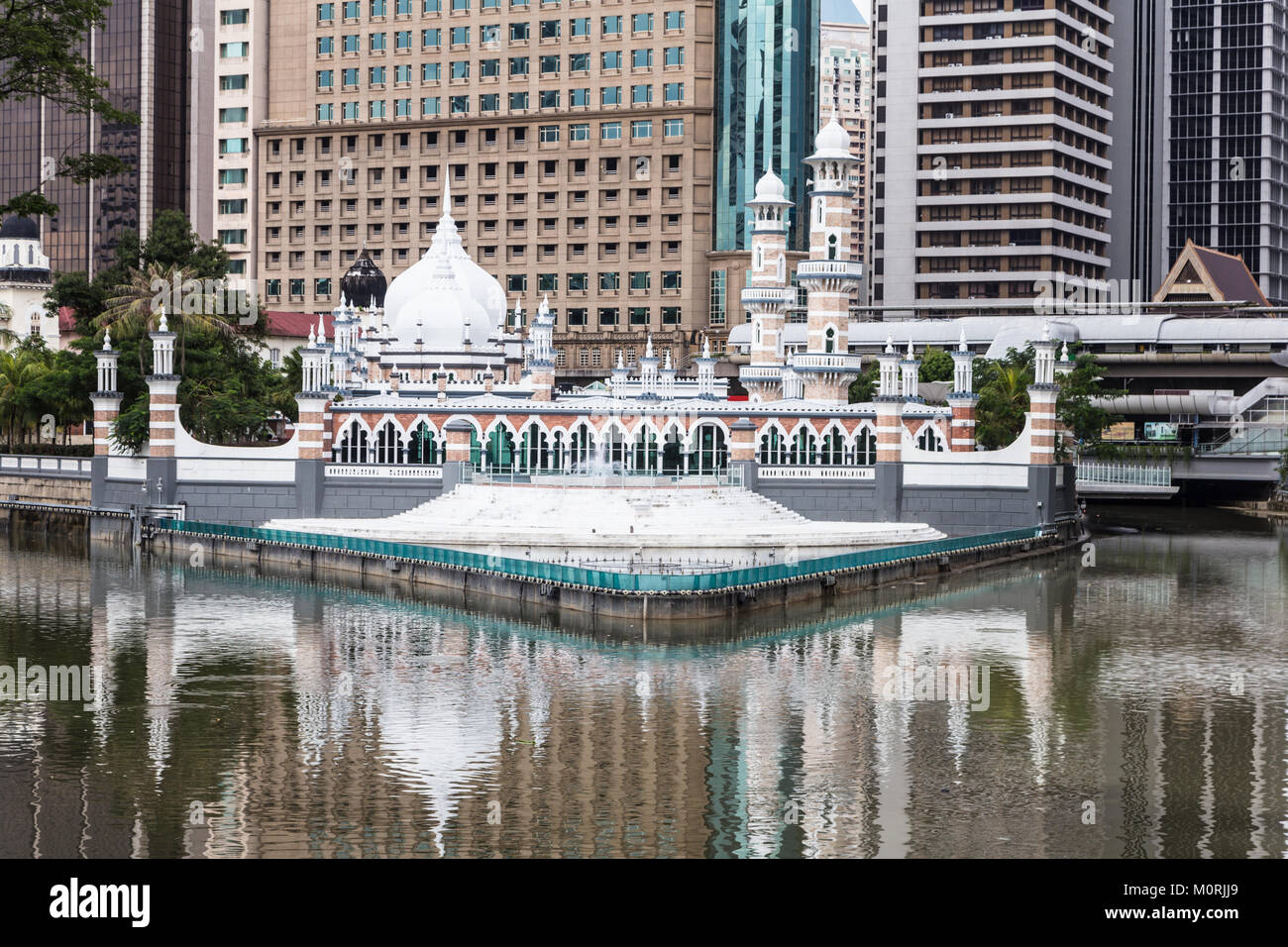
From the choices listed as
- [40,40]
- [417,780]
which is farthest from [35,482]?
[417,780]

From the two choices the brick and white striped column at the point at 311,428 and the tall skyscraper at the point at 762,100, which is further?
the tall skyscraper at the point at 762,100

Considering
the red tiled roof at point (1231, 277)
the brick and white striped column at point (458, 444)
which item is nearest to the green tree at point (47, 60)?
the brick and white striped column at point (458, 444)

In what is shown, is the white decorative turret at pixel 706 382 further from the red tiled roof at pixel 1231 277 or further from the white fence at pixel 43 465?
the red tiled roof at pixel 1231 277

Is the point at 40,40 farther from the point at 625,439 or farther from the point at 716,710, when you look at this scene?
the point at 625,439

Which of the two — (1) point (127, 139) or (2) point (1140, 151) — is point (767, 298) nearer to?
(2) point (1140, 151)

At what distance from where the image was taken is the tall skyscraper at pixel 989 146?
145m

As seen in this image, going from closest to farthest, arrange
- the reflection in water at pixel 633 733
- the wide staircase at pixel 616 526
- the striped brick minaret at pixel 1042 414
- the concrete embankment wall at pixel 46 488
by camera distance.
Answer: the reflection in water at pixel 633 733 < the wide staircase at pixel 616 526 < the striped brick minaret at pixel 1042 414 < the concrete embankment wall at pixel 46 488

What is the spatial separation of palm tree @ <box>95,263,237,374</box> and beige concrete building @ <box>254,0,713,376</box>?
53.5 metres

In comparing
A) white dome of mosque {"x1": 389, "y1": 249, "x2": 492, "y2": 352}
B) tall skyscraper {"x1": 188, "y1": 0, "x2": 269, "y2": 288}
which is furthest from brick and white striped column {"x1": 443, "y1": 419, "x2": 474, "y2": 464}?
tall skyscraper {"x1": 188, "y1": 0, "x2": 269, "y2": 288}

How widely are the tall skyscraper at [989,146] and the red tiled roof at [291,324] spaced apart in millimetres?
49704

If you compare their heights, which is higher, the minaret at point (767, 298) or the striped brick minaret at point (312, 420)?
the minaret at point (767, 298)

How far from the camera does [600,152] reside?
146250 millimetres

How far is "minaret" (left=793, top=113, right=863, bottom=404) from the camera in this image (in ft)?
268

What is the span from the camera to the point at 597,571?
53438 millimetres
